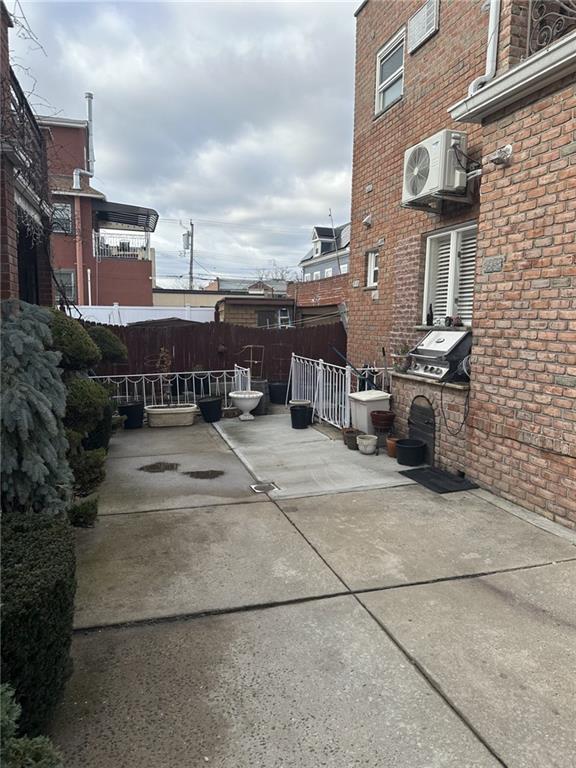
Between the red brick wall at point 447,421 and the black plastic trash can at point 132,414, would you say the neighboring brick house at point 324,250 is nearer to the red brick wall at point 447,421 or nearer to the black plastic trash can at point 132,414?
the black plastic trash can at point 132,414

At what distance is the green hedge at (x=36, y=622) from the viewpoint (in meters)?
1.69

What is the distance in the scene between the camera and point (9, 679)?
1.69m

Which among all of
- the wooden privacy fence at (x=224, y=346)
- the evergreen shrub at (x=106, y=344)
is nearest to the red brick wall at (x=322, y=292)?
the wooden privacy fence at (x=224, y=346)

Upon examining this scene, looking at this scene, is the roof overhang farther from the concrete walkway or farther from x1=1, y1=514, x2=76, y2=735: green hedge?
x1=1, y1=514, x2=76, y2=735: green hedge

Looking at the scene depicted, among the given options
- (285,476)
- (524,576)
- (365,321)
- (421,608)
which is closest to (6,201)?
(285,476)

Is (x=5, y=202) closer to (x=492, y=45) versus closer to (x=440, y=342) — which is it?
(x=440, y=342)

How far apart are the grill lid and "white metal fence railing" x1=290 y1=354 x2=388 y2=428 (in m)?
1.19

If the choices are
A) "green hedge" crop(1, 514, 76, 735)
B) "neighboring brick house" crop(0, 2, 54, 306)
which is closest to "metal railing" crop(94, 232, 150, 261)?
"neighboring brick house" crop(0, 2, 54, 306)

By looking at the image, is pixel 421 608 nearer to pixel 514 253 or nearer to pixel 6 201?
pixel 514 253

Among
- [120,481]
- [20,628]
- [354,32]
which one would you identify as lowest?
[120,481]

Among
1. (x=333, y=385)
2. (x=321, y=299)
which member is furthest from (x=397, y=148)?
(x=321, y=299)

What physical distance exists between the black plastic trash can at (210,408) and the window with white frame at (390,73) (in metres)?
5.54

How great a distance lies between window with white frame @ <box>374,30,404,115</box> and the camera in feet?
24.0

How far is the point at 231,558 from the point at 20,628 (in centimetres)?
191
